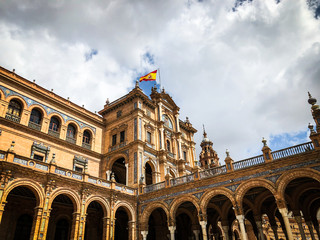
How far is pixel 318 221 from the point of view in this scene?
68.0 feet

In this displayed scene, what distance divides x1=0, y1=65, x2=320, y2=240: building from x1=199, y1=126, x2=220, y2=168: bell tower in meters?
19.6

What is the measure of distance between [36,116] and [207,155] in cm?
3677

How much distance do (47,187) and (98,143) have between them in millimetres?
11822

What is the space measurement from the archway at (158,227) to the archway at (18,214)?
37.2 ft

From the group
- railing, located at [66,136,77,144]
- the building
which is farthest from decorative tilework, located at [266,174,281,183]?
railing, located at [66,136,77,144]

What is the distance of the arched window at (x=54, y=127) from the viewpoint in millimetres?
24047

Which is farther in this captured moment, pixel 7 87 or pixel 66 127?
pixel 66 127

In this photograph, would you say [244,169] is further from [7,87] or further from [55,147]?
[7,87]

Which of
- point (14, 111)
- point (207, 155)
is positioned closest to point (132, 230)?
point (14, 111)

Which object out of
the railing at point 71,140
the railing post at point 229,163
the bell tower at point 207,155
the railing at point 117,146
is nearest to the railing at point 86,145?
the railing at point 71,140

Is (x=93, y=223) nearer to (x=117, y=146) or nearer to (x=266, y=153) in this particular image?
(x=117, y=146)

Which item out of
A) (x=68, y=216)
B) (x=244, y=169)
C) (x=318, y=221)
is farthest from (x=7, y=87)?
(x=318, y=221)

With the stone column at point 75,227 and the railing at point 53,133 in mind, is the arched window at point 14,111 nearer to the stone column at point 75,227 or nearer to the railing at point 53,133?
the railing at point 53,133

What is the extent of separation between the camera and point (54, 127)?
24734 millimetres
